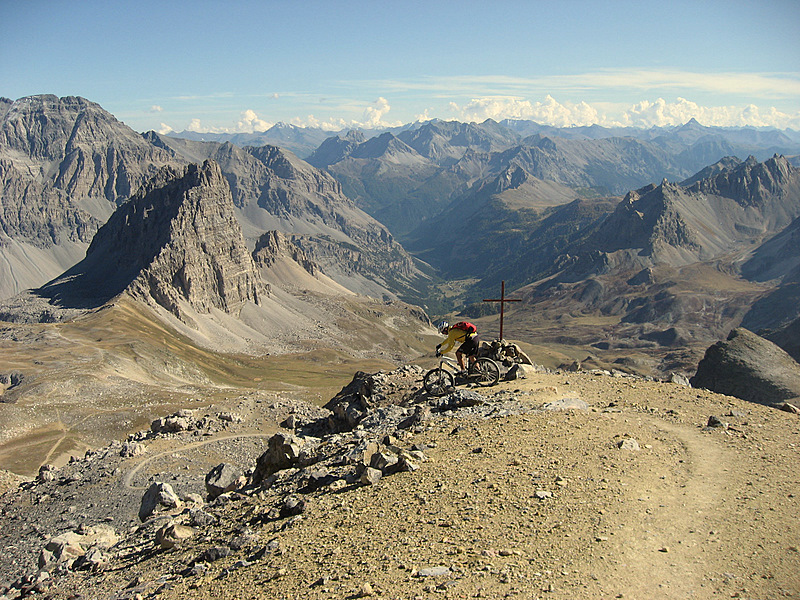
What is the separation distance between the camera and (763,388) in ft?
288

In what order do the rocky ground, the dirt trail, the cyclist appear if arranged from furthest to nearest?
1. the cyclist
2. the rocky ground
3. the dirt trail

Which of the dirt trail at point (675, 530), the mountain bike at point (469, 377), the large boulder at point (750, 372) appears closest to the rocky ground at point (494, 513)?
the dirt trail at point (675, 530)

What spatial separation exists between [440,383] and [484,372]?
2834 millimetres

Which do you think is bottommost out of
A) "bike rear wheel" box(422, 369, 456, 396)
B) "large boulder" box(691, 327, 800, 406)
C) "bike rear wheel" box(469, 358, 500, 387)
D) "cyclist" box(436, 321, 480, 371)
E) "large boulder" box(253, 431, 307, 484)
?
"large boulder" box(691, 327, 800, 406)

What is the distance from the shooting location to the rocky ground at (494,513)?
1662 centimetres

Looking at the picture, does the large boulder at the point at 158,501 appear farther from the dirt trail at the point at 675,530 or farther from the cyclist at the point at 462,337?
the dirt trail at the point at 675,530

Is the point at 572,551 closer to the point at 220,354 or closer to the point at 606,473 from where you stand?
the point at 606,473

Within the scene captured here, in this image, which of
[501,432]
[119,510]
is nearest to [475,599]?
[501,432]

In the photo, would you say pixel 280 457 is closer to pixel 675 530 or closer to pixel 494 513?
pixel 494 513

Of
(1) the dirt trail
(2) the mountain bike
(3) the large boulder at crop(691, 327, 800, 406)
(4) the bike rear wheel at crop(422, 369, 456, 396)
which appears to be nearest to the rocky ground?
(1) the dirt trail

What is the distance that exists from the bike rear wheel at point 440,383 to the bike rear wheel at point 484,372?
1.38m

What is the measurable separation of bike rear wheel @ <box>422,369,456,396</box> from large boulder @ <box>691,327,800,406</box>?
71392 mm

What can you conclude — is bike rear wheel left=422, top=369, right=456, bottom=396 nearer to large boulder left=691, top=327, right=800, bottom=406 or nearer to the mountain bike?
the mountain bike

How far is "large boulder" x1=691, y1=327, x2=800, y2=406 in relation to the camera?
285ft
